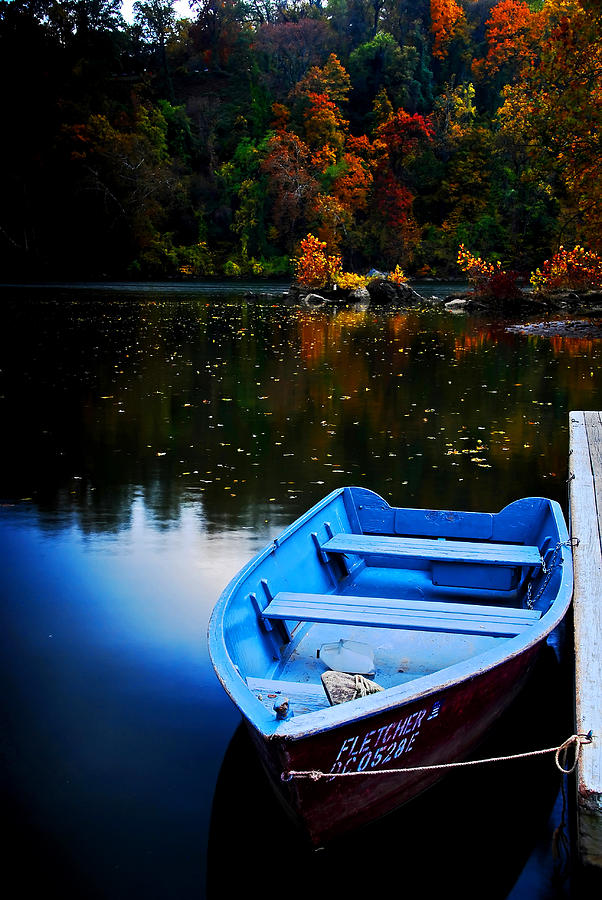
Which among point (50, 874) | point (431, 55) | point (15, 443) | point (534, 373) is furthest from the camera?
point (431, 55)

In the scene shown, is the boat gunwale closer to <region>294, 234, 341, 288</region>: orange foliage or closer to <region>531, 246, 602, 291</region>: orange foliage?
<region>531, 246, 602, 291</region>: orange foliage

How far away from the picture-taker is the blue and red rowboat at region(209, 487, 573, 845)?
2754 mm

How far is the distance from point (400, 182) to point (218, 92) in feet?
52.3

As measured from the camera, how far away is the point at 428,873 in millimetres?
3111

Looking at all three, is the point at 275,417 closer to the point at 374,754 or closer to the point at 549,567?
the point at 549,567

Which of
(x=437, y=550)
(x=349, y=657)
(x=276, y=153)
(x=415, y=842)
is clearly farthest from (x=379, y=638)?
(x=276, y=153)

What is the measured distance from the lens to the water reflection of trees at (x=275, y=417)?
25.7ft

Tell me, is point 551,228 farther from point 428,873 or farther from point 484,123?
point 428,873

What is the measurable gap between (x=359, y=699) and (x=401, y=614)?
1.15 m

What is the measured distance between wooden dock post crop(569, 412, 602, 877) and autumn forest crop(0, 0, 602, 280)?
39.5 metres

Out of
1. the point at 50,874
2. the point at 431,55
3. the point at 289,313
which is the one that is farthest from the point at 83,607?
the point at 431,55

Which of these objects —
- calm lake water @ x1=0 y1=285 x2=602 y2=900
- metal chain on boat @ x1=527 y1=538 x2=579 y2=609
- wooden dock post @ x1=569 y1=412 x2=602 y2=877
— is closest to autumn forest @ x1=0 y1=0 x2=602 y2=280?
calm lake water @ x1=0 y1=285 x2=602 y2=900

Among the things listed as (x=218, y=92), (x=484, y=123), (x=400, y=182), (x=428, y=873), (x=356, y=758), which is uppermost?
(x=218, y=92)

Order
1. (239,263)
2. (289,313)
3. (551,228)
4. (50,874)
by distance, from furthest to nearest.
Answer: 1. (239,263)
2. (551,228)
3. (289,313)
4. (50,874)
